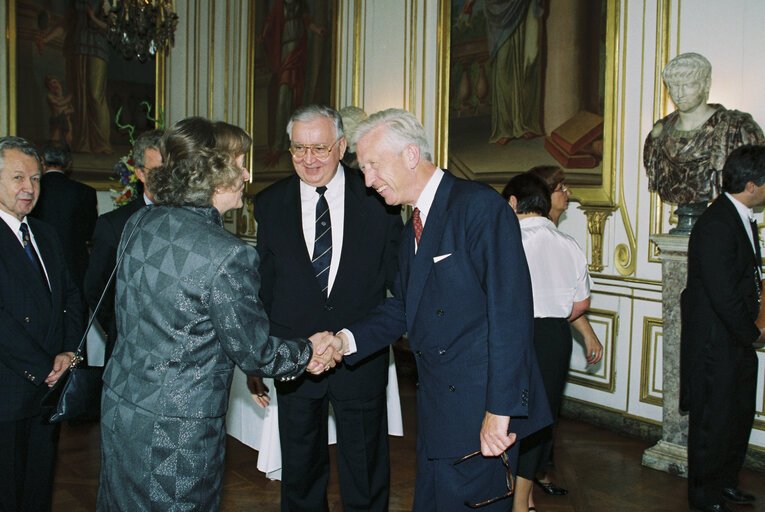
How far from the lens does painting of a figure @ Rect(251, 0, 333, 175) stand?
26.7 ft

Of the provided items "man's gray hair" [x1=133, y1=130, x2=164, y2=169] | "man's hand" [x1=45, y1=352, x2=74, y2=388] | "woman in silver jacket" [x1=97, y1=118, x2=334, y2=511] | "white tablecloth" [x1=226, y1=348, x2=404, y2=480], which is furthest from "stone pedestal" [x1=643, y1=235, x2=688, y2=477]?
"man's hand" [x1=45, y1=352, x2=74, y2=388]

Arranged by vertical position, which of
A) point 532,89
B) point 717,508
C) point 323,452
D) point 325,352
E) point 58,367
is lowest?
point 717,508

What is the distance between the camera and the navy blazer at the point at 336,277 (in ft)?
9.48

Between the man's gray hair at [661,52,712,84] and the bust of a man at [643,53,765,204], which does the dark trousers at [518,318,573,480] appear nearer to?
the bust of a man at [643,53,765,204]

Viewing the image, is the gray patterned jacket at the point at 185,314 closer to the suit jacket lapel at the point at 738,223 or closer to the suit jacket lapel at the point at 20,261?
the suit jacket lapel at the point at 20,261

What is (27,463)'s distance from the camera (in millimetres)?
2771

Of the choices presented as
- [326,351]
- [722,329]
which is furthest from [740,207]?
[326,351]

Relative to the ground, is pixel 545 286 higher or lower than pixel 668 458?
higher

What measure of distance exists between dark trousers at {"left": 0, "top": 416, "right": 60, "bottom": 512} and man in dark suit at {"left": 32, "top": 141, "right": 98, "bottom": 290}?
2.41 meters

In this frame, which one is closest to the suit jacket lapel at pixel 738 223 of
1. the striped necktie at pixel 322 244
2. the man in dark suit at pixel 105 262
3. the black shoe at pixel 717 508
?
the black shoe at pixel 717 508

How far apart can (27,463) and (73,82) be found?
295 inches

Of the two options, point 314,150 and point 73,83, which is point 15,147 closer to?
point 314,150

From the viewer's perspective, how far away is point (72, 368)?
2404 mm

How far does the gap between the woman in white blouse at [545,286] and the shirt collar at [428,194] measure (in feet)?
3.77
